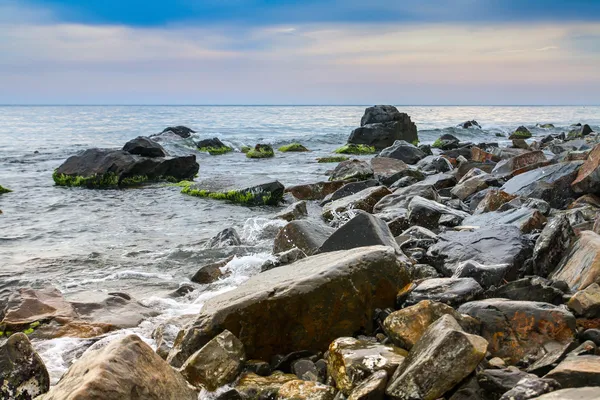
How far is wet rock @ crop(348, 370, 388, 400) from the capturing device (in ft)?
11.3

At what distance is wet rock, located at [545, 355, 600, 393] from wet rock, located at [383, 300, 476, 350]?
947 mm

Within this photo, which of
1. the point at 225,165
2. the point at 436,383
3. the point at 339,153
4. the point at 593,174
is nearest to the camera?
the point at 436,383

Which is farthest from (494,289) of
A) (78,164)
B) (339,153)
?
(339,153)

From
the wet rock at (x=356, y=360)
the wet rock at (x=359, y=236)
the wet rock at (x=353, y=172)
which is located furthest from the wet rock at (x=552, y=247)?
the wet rock at (x=353, y=172)

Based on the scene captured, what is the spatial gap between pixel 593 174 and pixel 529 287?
514 centimetres

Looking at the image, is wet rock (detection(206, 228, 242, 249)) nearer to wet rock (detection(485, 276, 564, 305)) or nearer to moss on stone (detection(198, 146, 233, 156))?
wet rock (detection(485, 276, 564, 305))

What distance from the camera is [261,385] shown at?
4.10m

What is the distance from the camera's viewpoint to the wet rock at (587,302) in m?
4.22

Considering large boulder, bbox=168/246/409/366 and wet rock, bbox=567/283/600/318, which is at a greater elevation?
wet rock, bbox=567/283/600/318

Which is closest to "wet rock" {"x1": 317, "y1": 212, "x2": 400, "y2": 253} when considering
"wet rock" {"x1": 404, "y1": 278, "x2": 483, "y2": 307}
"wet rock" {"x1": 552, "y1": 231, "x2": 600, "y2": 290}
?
"wet rock" {"x1": 404, "y1": 278, "x2": 483, "y2": 307}

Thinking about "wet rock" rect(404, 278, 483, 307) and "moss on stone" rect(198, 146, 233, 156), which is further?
"moss on stone" rect(198, 146, 233, 156)

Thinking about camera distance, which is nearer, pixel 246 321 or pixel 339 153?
pixel 246 321

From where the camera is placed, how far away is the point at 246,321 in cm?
469

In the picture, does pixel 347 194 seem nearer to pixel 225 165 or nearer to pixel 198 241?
pixel 198 241
